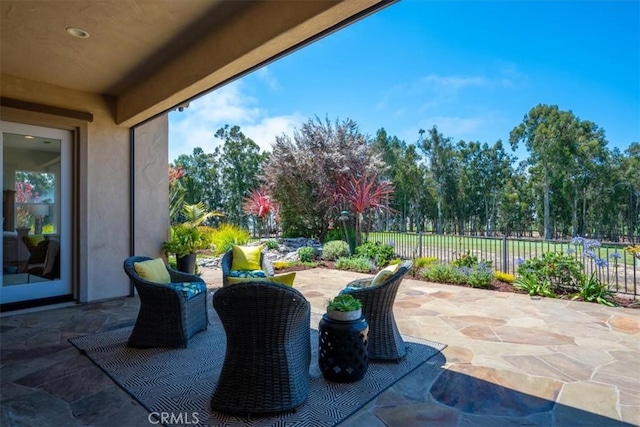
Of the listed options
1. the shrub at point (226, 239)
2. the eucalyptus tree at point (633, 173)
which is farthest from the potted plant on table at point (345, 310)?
the eucalyptus tree at point (633, 173)

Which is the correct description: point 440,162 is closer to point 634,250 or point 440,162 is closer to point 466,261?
point 466,261

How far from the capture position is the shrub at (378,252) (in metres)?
8.19

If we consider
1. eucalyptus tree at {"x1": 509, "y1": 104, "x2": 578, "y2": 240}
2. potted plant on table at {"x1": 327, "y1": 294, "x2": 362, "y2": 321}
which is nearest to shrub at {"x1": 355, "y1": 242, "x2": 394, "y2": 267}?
potted plant on table at {"x1": 327, "y1": 294, "x2": 362, "y2": 321}

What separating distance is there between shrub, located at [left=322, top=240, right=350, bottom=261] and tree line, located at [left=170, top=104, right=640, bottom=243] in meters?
0.78

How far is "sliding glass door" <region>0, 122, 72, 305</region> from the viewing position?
4.39 metres

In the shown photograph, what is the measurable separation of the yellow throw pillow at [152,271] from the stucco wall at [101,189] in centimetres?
198

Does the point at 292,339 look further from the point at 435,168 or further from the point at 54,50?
the point at 435,168

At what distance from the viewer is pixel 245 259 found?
14.3ft

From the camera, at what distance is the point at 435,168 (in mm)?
28078

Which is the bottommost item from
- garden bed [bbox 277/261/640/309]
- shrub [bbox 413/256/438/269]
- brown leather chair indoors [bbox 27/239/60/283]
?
garden bed [bbox 277/261/640/309]

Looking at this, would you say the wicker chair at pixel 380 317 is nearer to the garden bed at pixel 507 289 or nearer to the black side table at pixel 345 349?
the black side table at pixel 345 349

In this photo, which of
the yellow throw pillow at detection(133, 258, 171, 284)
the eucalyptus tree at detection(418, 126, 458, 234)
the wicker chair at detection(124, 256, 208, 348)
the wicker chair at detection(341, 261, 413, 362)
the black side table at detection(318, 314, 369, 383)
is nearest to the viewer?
the black side table at detection(318, 314, 369, 383)

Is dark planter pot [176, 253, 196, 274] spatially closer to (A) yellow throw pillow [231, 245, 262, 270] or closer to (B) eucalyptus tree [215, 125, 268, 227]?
(A) yellow throw pillow [231, 245, 262, 270]

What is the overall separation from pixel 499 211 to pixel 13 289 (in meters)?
30.9
